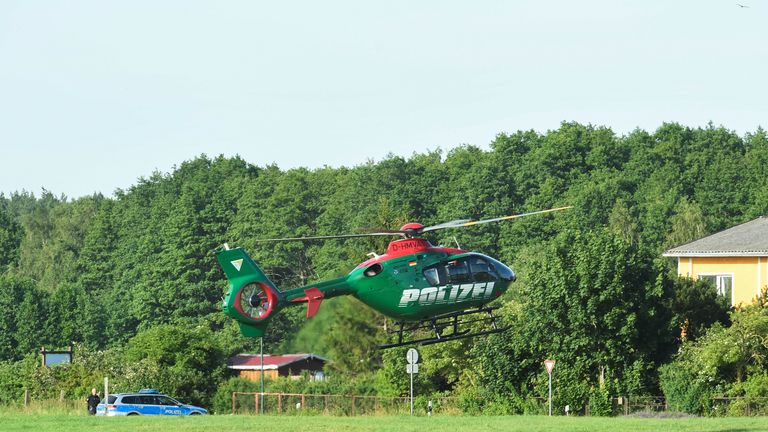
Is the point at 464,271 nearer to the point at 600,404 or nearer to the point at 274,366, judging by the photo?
the point at 600,404

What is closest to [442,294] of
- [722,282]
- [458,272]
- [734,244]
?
[458,272]

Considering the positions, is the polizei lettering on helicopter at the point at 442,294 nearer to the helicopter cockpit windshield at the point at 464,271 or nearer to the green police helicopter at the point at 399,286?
the green police helicopter at the point at 399,286

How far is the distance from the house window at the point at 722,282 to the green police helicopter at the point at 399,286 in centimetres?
3062

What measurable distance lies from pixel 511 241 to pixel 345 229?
22.0m

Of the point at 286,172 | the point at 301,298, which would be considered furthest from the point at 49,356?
the point at 286,172

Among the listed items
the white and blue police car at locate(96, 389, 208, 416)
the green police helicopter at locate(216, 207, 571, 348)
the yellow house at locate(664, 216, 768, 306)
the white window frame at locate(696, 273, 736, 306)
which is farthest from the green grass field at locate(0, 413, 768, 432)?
the white window frame at locate(696, 273, 736, 306)

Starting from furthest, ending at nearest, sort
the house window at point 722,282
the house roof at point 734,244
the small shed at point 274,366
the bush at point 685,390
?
1. the small shed at point 274,366
2. the house window at point 722,282
3. the house roof at point 734,244
4. the bush at point 685,390

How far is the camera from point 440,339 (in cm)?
3856

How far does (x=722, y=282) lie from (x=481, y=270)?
32.0m

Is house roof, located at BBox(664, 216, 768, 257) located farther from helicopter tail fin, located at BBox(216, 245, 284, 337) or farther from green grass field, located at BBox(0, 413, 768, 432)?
helicopter tail fin, located at BBox(216, 245, 284, 337)

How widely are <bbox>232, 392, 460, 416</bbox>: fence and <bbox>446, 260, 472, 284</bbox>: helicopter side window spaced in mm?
26162

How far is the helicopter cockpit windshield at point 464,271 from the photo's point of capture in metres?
39.4

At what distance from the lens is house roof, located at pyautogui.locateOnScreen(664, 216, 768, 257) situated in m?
67.4

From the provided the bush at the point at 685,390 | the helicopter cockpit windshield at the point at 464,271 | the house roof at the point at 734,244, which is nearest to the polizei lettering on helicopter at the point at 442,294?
the helicopter cockpit windshield at the point at 464,271
